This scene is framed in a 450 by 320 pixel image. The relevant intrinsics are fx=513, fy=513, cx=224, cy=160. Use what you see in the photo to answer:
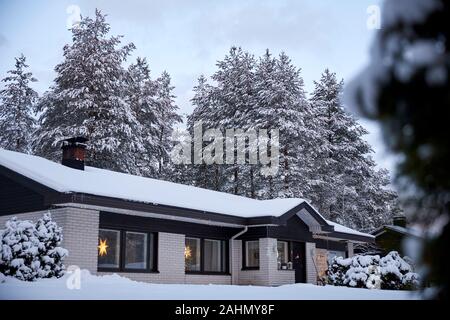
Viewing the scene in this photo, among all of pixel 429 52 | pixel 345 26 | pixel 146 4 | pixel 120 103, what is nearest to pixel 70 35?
pixel 120 103

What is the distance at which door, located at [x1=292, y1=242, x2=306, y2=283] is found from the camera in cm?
2162

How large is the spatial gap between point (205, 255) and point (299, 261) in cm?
503

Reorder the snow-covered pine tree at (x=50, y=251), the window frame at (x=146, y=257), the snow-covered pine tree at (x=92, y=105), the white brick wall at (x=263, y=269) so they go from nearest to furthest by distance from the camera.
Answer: the snow-covered pine tree at (x=50, y=251) < the window frame at (x=146, y=257) < the white brick wall at (x=263, y=269) < the snow-covered pine tree at (x=92, y=105)

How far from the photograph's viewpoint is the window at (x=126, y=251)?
1533 centimetres

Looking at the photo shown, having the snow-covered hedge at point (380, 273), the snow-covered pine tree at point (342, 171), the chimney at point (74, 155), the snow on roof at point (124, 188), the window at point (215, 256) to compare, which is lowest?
the snow-covered hedge at point (380, 273)

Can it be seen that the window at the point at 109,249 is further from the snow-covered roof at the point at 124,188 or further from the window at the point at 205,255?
the window at the point at 205,255

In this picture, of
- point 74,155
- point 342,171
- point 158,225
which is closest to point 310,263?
point 158,225

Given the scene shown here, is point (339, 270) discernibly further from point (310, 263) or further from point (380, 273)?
point (310, 263)

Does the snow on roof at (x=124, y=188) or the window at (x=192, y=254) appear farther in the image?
the window at (x=192, y=254)

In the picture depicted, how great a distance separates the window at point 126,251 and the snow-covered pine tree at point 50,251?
258 centimetres

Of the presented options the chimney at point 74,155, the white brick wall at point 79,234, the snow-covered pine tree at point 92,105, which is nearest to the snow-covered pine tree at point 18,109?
the snow-covered pine tree at point 92,105

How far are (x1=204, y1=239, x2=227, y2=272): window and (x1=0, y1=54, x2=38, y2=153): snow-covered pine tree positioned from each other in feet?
66.3

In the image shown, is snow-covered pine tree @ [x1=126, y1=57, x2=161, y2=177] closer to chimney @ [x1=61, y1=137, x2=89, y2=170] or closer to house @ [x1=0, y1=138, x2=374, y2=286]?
house @ [x1=0, y1=138, x2=374, y2=286]

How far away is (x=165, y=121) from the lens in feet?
134
